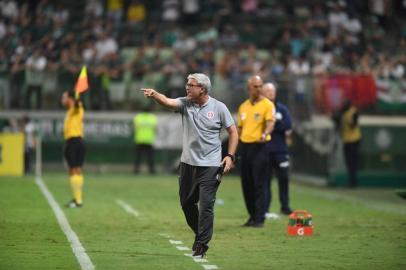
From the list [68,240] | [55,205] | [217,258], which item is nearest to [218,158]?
[217,258]

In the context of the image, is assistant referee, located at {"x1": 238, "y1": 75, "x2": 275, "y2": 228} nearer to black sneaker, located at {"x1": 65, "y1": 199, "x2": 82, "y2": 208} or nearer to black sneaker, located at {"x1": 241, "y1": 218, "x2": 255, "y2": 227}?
A: black sneaker, located at {"x1": 241, "y1": 218, "x2": 255, "y2": 227}

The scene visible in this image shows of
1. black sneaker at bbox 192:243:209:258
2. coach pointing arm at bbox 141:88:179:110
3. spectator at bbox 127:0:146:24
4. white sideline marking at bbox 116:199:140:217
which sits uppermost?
spectator at bbox 127:0:146:24

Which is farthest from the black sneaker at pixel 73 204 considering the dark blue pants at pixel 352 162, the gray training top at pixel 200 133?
the dark blue pants at pixel 352 162

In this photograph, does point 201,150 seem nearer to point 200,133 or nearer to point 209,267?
point 200,133

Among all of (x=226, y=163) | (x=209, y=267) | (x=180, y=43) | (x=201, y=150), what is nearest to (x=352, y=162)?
(x=180, y=43)

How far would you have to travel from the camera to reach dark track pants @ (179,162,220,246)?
12.4 metres

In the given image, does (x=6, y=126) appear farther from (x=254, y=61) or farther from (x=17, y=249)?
(x=17, y=249)

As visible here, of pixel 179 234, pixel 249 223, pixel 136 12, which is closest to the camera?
pixel 179 234

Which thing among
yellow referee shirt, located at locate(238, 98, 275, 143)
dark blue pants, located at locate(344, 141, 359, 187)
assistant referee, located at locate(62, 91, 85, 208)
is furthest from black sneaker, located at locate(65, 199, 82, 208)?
dark blue pants, located at locate(344, 141, 359, 187)

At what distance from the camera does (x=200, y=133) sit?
41.3 ft

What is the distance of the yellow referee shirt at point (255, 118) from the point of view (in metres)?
16.8

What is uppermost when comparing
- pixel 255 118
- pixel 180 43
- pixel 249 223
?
pixel 180 43

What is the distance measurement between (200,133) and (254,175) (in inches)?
168

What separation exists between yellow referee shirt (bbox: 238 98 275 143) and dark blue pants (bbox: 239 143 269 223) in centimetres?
13
